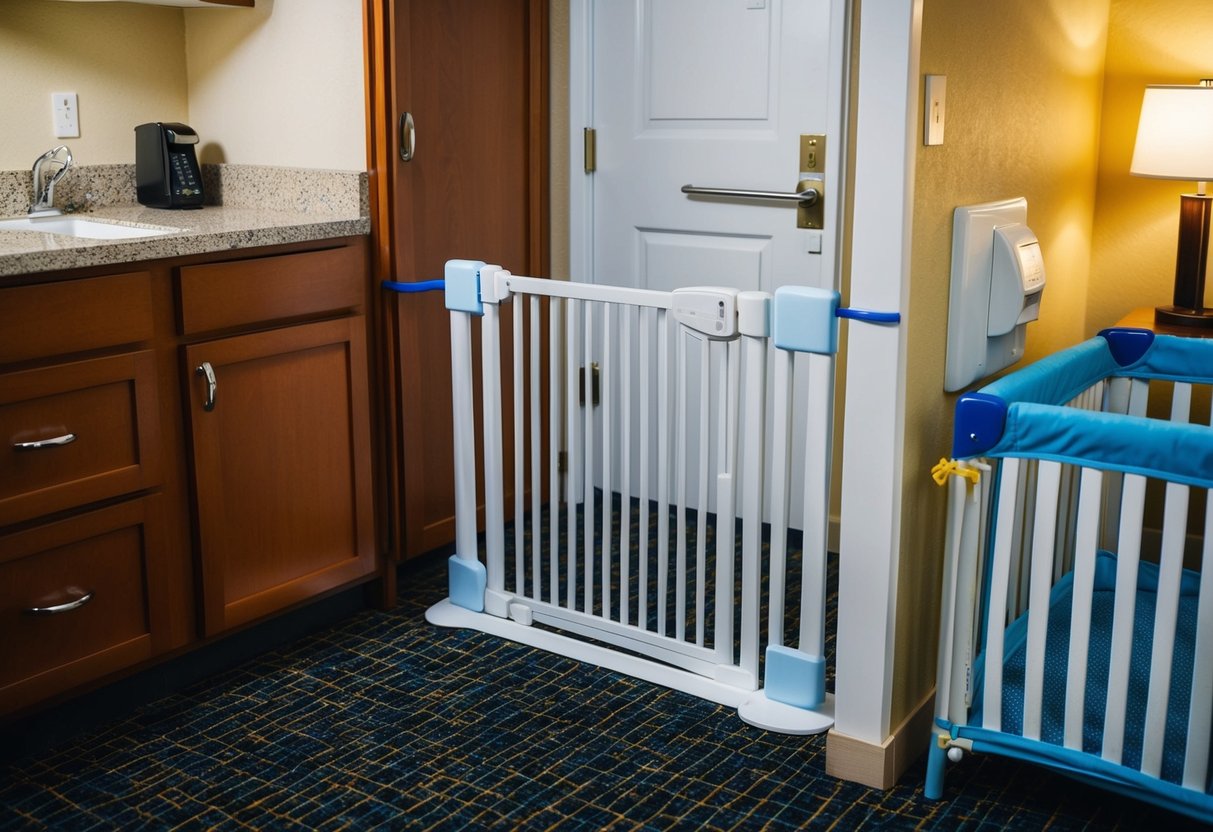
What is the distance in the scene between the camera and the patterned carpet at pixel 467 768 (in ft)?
6.61

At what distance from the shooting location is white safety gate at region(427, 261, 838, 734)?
2227 mm

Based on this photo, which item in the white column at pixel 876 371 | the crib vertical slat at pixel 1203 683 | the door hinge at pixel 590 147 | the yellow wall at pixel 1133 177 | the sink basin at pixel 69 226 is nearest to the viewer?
the crib vertical slat at pixel 1203 683

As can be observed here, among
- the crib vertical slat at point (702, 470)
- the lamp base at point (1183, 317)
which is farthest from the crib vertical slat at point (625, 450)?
the lamp base at point (1183, 317)

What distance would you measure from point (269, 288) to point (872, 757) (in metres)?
1.49

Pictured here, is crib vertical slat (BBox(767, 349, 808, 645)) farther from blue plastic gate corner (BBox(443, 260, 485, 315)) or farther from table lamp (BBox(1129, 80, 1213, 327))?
table lamp (BBox(1129, 80, 1213, 327))

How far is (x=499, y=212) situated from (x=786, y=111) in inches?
30.9

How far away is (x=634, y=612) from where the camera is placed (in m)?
2.88

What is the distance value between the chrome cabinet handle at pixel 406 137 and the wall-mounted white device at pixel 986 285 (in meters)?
1.31

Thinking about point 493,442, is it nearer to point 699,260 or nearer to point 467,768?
point 467,768

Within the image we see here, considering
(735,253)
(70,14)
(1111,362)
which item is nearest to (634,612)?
(735,253)

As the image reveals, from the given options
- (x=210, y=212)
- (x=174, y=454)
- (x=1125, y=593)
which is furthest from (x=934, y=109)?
(x=210, y=212)

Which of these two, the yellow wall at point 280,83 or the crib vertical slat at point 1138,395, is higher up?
the yellow wall at point 280,83

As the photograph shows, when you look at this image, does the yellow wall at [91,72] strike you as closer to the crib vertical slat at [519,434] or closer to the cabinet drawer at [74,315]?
the cabinet drawer at [74,315]

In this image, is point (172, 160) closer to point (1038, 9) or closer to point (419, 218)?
point (419, 218)
